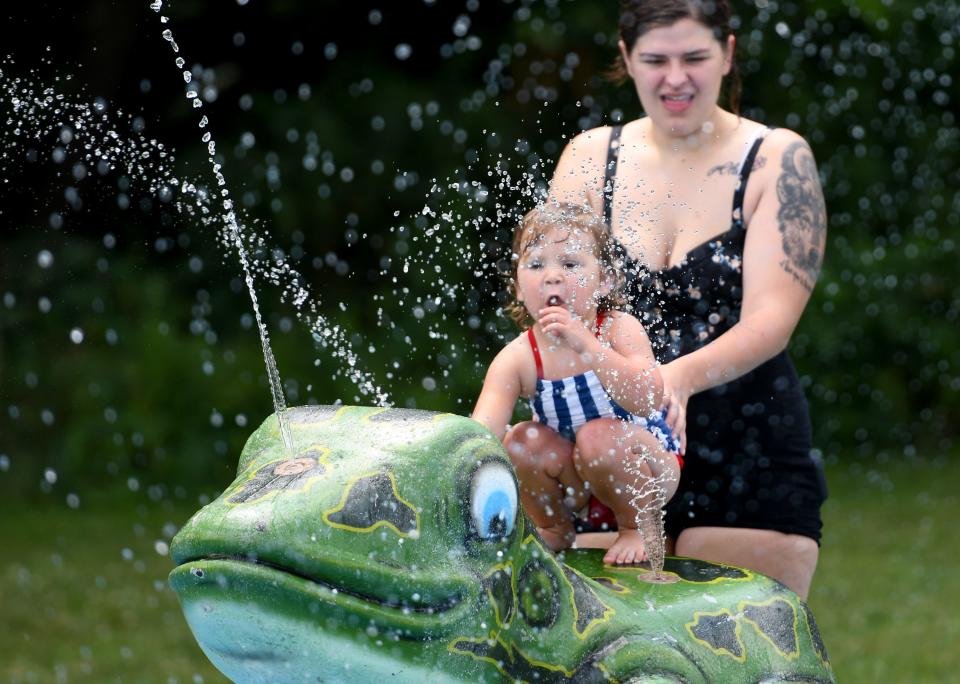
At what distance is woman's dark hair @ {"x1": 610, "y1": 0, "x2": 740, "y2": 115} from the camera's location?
3.27 meters

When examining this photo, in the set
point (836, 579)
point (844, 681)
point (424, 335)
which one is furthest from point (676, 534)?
point (424, 335)

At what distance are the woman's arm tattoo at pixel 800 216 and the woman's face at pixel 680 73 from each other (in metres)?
0.23

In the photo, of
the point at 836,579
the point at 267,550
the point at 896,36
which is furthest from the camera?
the point at 896,36

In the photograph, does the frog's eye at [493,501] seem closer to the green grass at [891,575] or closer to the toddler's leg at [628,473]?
the toddler's leg at [628,473]

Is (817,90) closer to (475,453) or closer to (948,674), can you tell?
(948,674)

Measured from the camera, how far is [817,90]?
8.95 meters

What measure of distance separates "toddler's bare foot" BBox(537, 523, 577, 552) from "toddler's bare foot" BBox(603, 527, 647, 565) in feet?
0.42

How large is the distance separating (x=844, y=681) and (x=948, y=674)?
449 millimetres

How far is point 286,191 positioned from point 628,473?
6127mm

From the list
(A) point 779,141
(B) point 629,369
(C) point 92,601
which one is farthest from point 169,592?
(B) point 629,369

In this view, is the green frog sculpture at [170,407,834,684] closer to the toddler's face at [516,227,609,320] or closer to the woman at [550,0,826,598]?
the toddler's face at [516,227,609,320]

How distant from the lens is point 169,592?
6.98 m

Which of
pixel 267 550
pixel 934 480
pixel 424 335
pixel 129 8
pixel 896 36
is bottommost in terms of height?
pixel 934 480

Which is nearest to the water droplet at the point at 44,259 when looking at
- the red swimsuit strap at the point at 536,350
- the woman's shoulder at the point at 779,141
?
the woman's shoulder at the point at 779,141
